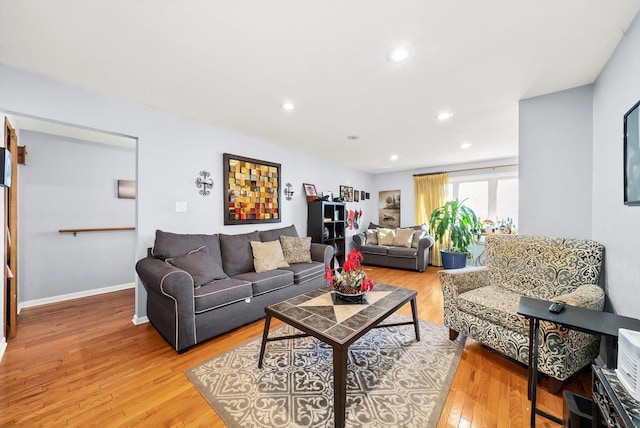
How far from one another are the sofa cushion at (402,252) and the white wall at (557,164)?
8.15ft

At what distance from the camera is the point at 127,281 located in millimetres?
3729

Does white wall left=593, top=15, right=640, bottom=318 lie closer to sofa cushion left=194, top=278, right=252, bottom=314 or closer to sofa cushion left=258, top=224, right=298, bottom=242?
sofa cushion left=194, top=278, right=252, bottom=314

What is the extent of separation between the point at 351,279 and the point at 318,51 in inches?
68.1

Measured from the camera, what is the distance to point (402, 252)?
16.0 feet

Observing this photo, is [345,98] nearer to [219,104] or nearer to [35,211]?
[219,104]

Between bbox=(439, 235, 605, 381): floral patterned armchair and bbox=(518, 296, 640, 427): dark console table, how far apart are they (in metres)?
0.12

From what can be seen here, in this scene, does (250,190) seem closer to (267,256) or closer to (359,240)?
(267,256)

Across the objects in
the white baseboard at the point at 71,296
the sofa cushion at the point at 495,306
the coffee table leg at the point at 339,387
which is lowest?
the white baseboard at the point at 71,296

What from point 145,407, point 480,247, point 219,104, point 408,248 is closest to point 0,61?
point 219,104

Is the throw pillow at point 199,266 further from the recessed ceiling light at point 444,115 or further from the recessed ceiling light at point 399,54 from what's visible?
the recessed ceiling light at point 444,115

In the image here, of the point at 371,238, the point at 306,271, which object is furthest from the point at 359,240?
the point at 306,271

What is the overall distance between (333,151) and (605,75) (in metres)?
3.17

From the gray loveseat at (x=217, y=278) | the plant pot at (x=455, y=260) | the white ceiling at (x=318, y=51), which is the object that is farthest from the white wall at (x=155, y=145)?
the plant pot at (x=455, y=260)

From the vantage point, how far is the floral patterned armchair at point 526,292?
1517 mm
